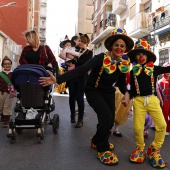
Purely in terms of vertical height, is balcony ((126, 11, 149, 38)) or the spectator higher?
balcony ((126, 11, 149, 38))

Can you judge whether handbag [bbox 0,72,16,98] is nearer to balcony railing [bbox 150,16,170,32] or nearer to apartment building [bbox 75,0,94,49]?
balcony railing [bbox 150,16,170,32]

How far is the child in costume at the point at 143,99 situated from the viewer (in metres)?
3.59

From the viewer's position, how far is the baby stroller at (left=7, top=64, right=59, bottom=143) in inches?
170

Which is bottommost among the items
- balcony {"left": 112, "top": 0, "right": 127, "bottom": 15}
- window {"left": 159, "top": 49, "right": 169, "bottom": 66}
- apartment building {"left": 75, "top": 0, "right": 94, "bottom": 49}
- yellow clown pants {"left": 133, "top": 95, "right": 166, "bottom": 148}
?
yellow clown pants {"left": 133, "top": 95, "right": 166, "bottom": 148}

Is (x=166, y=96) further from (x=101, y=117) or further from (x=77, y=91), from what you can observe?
(x=101, y=117)

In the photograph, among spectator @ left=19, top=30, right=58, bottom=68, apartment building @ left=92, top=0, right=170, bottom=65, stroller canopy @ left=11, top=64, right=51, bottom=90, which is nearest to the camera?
stroller canopy @ left=11, top=64, right=51, bottom=90

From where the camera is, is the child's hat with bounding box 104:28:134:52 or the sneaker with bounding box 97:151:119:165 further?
the child's hat with bounding box 104:28:134:52

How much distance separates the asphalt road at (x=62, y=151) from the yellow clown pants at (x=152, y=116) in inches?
12.5

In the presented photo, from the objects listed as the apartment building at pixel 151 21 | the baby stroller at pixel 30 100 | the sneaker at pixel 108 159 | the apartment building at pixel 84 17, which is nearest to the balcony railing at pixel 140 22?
the apartment building at pixel 151 21

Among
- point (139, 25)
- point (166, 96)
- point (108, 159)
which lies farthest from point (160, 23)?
point (108, 159)

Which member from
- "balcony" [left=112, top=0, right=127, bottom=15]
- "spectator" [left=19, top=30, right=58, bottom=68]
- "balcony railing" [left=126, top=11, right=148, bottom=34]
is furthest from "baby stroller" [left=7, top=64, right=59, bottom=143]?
"balcony" [left=112, top=0, right=127, bottom=15]

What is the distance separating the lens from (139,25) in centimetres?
1892

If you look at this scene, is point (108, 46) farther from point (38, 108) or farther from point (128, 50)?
point (38, 108)

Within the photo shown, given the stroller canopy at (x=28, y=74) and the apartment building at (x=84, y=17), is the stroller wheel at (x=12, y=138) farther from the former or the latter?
the apartment building at (x=84, y=17)
